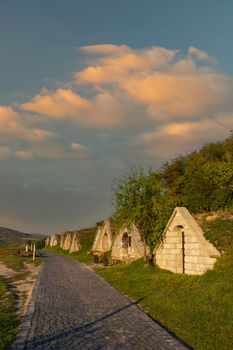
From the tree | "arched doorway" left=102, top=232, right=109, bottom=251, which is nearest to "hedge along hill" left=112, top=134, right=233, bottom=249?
the tree

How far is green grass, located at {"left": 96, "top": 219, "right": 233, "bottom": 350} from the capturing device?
11908mm

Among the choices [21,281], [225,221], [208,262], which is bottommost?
[21,281]

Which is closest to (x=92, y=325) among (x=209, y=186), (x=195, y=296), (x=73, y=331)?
(x=73, y=331)

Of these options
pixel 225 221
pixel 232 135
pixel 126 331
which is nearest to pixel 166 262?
pixel 225 221

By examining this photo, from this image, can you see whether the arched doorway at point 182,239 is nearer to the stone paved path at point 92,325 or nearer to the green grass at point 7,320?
the stone paved path at point 92,325

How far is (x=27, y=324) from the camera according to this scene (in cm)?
1238

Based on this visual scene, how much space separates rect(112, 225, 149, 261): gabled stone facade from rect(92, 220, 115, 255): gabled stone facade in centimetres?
713

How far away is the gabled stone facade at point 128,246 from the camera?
36.3m

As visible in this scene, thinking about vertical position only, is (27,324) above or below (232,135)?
below

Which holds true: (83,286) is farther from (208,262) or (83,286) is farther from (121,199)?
(121,199)

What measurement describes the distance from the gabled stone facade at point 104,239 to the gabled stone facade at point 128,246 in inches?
281

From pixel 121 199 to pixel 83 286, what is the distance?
1032cm

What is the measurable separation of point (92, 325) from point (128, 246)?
27.7 m

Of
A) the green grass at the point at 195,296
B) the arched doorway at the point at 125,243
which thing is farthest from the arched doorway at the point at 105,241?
the green grass at the point at 195,296
